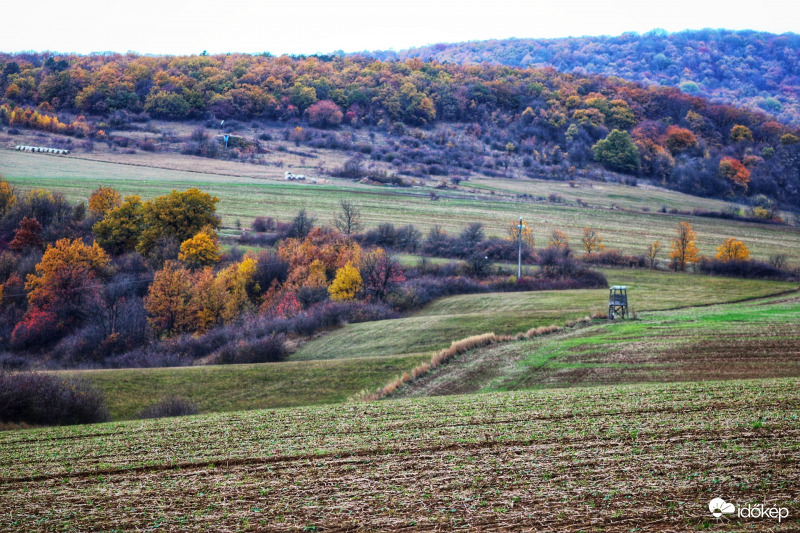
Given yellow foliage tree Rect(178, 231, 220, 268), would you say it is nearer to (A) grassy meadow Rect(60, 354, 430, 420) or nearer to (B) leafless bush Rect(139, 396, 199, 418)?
(A) grassy meadow Rect(60, 354, 430, 420)

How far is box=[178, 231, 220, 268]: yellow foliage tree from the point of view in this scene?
6291 centimetres

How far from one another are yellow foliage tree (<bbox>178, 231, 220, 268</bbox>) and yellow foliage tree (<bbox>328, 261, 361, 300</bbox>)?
48.0 ft

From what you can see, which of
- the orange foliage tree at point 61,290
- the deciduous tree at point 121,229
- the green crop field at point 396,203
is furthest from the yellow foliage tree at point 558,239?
the orange foliage tree at point 61,290

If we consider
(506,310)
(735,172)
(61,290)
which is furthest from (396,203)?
(735,172)

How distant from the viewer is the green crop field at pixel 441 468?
11.6 m

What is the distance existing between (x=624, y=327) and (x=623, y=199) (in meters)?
67.1

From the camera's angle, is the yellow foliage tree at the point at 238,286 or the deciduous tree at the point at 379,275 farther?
the yellow foliage tree at the point at 238,286

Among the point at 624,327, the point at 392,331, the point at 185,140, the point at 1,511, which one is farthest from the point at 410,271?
the point at 185,140

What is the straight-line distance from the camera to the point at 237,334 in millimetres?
47469

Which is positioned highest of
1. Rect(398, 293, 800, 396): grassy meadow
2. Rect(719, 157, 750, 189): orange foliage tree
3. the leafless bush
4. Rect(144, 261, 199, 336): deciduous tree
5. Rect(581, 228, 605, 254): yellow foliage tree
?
Rect(719, 157, 750, 189): orange foliage tree

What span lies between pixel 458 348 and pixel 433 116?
98.8 m

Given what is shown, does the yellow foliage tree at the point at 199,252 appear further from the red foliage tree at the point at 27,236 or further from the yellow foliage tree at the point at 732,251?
the yellow foliage tree at the point at 732,251

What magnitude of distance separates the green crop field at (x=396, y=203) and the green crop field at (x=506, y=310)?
15511 mm

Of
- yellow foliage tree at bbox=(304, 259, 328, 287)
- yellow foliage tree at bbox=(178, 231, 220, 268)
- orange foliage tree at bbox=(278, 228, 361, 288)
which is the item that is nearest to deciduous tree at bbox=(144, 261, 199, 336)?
yellow foliage tree at bbox=(178, 231, 220, 268)
